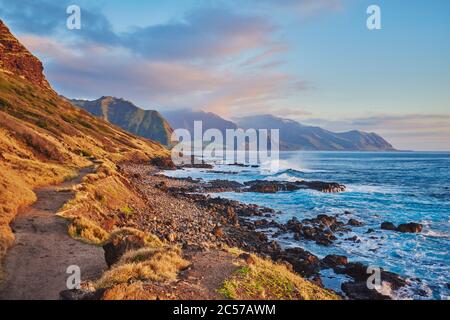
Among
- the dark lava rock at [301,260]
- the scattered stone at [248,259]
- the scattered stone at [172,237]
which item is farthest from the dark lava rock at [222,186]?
the scattered stone at [248,259]

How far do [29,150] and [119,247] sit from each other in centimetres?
2890

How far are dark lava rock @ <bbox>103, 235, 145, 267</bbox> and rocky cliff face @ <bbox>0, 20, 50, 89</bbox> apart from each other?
112810mm

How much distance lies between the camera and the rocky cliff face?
347 ft

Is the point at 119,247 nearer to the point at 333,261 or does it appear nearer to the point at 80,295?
the point at 80,295

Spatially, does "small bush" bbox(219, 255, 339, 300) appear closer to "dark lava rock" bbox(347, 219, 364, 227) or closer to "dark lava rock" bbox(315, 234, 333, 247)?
"dark lava rock" bbox(315, 234, 333, 247)

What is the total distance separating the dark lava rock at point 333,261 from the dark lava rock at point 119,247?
45.2 feet

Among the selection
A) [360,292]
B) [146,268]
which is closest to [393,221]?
[360,292]

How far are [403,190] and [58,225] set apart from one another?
5939 cm

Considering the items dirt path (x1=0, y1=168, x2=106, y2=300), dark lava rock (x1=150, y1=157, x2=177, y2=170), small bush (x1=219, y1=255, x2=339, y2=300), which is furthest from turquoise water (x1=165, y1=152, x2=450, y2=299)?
dark lava rock (x1=150, y1=157, x2=177, y2=170)

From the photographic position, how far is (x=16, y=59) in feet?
359

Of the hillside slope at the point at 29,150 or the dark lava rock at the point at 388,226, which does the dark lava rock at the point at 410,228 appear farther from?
the hillside slope at the point at 29,150

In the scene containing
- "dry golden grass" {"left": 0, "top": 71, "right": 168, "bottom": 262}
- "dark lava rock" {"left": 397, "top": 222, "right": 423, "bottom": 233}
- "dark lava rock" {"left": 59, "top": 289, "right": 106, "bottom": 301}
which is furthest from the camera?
"dark lava rock" {"left": 397, "top": 222, "right": 423, "bottom": 233}

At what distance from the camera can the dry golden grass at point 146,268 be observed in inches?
393
